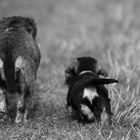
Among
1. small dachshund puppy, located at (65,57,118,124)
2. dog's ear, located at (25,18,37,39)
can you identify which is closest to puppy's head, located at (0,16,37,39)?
dog's ear, located at (25,18,37,39)

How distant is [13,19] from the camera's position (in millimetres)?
7090

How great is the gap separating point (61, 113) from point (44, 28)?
7698 mm

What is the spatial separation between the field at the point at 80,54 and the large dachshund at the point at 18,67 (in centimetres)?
32

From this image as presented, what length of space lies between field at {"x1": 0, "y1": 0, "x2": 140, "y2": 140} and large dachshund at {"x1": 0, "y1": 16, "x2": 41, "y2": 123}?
0.32 meters

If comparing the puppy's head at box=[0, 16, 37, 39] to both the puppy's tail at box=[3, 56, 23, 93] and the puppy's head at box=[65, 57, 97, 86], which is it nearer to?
the puppy's head at box=[65, 57, 97, 86]

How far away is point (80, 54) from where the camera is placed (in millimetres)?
11086

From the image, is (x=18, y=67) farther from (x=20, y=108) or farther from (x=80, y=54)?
(x=80, y=54)

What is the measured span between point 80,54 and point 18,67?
5.16 meters

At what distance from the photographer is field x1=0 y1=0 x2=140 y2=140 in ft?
19.7

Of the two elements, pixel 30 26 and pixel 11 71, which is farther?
pixel 30 26

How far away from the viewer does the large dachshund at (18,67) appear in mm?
5957

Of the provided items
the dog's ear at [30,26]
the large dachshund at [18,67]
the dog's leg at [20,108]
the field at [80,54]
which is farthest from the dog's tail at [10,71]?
the dog's ear at [30,26]

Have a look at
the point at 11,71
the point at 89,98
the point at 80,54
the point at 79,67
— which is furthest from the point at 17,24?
the point at 80,54

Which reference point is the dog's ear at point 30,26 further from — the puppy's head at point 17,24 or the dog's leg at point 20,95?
the dog's leg at point 20,95
